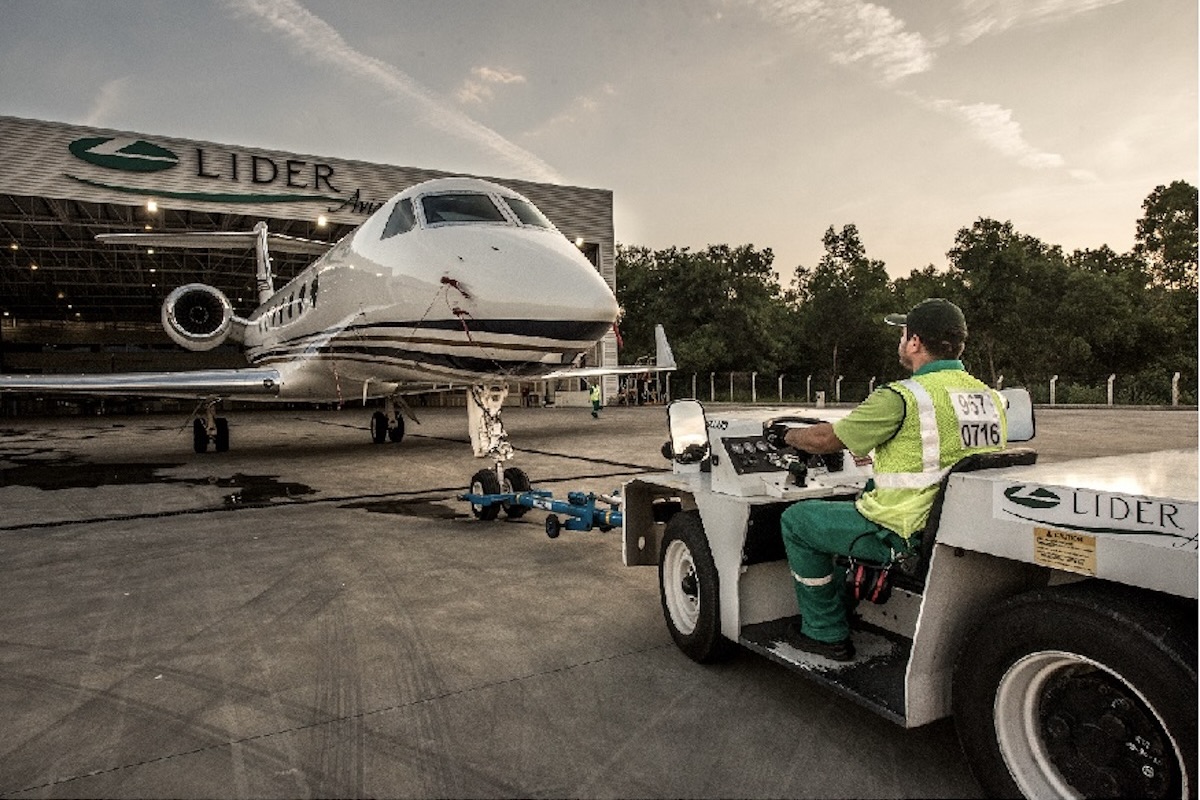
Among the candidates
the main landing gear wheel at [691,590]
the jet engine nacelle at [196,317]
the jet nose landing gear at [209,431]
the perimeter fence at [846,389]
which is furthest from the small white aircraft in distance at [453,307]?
the perimeter fence at [846,389]

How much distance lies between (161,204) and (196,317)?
41.2ft

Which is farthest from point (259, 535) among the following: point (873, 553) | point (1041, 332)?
point (1041, 332)

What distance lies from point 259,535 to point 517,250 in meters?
3.95

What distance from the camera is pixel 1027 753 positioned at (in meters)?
2.12

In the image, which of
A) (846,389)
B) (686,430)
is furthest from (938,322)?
(846,389)

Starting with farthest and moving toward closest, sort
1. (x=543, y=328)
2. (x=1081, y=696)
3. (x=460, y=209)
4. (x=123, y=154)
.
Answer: (x=123, y=154)
(x=460, y=209)
(x=543, y=328)
(x=1081, y=696)

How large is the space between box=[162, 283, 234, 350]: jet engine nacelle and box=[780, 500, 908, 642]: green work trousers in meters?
16.7

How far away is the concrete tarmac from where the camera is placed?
2.53 m

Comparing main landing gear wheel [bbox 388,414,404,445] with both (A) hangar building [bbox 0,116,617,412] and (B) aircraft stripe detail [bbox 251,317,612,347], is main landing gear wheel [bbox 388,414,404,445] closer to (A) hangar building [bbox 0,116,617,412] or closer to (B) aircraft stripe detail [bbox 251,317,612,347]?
(B) aircraft stripe detail [bbox 251,317,612,347]

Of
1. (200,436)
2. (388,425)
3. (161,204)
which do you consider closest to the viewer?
(200,436)

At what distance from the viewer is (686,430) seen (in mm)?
3742

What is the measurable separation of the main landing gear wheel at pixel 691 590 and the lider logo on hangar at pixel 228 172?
29.0 meters

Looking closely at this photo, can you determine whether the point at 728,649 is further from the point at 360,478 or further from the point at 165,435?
the point at 165,435

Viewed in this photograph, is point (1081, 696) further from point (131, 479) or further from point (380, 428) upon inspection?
point (380, 428)
